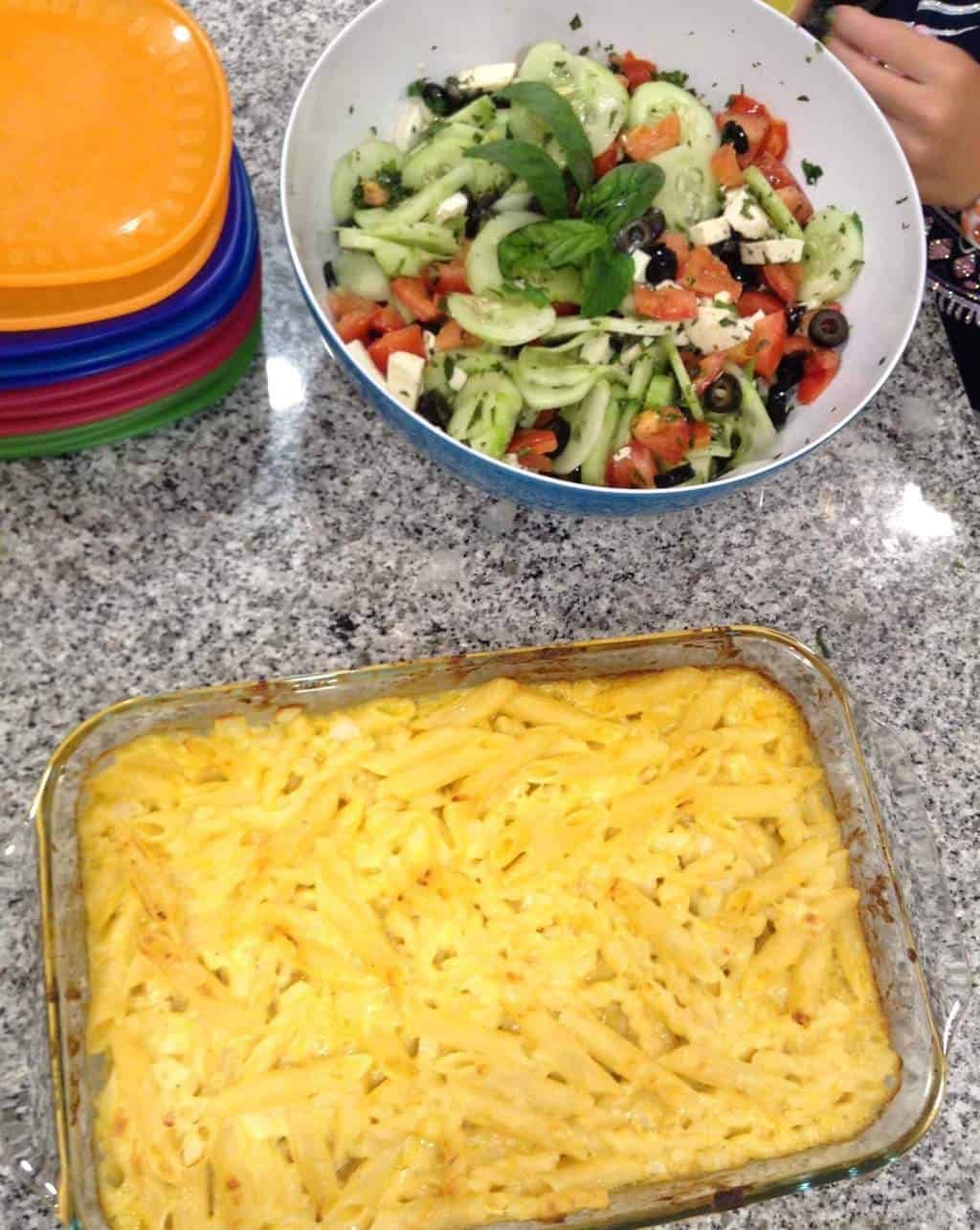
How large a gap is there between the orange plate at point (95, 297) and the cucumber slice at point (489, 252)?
243 millimetres

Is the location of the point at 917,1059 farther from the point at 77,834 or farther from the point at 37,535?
the point at 37,535

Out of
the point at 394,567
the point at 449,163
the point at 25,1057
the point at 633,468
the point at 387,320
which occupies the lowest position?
the point at 25,1057

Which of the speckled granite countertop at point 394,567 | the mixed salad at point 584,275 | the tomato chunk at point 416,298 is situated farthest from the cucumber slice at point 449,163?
the speckled granite countertop at point 394,567

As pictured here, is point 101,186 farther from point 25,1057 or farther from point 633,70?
point 25,1057

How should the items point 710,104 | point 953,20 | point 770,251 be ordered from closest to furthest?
point 770,251 → point 710,104 → point 953,20

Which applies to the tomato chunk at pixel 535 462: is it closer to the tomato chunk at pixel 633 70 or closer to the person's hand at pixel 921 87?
the tomato chunk at pixel 633 70

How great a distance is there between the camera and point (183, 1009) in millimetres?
922

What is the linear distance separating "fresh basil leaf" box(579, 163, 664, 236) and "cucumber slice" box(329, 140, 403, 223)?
0.22 meters

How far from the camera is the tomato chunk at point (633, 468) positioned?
1.02 m

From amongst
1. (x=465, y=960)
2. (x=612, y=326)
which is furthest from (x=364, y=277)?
(x=465, y=960)

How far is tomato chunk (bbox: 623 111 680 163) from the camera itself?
1.08 metres

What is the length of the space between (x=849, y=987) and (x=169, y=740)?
2.16 ft

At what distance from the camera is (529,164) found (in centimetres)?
97

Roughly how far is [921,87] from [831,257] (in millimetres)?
290
